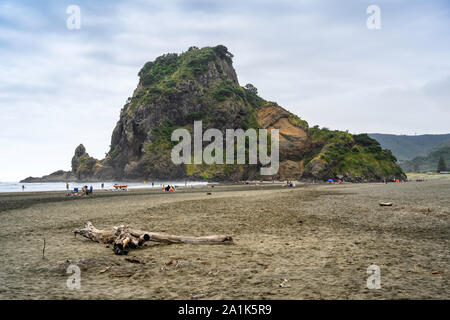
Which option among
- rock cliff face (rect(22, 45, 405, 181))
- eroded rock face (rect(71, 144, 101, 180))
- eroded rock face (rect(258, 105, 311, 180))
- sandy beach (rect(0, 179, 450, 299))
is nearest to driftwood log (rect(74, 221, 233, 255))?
sandy beach (rect(0, 179, 450, 299))

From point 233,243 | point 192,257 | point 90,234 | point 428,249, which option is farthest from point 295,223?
point 90,234

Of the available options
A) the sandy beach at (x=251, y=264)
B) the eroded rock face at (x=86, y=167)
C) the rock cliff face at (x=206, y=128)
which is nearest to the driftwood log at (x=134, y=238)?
the sandy beach at (x=251, y=264)

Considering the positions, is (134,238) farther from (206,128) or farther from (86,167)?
(86,167)

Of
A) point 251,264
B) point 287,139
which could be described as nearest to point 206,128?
point 287,139

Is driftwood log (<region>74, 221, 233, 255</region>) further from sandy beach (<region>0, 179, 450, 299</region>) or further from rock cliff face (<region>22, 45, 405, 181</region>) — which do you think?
rock cliff face (<region>22, 45, 405, 181</region>)

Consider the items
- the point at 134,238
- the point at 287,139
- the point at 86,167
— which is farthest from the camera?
the point at 86,167

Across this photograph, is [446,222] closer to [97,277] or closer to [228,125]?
[97,277]

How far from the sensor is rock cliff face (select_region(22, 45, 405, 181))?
10600cm

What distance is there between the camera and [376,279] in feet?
20.2

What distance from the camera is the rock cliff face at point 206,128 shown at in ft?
348

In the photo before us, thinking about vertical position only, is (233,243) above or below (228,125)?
below

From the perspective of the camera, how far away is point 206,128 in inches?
4727

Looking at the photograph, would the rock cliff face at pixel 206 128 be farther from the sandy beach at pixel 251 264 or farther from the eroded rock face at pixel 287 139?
the sandy beach at pixel 251 264

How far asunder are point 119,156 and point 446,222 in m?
Answer: 131
